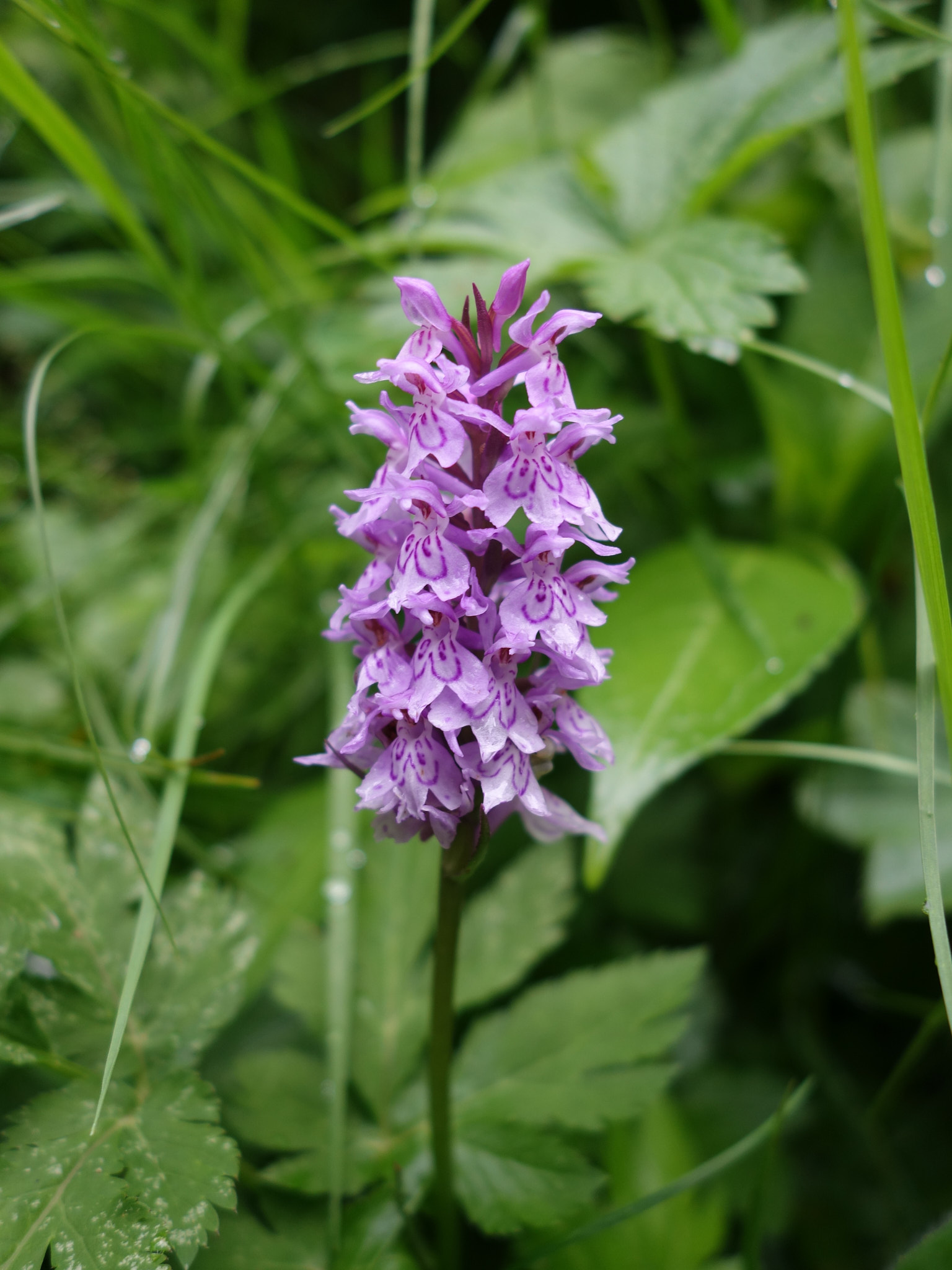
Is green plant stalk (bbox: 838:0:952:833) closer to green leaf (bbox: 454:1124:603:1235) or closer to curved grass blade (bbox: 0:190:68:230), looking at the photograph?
green leaf (bbox: 454:1124:603:1235)

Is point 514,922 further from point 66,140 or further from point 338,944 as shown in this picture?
point 66,140

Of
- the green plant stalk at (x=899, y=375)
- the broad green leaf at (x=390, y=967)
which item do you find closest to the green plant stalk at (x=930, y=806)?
the green plant stalk at (x=899, y=375)

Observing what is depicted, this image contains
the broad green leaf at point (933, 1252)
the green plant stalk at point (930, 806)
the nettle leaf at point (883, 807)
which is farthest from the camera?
the nettle leaf at point (883, 807)

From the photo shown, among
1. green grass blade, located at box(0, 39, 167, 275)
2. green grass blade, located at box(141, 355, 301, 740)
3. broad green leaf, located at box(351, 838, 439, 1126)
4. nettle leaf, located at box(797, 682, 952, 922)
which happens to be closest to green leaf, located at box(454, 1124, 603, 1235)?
broad green leaf, located at box(351, 838, 439, 1126)

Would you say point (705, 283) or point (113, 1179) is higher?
point (705, 283)

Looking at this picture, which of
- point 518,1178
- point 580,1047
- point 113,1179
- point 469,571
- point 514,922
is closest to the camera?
point 469,571

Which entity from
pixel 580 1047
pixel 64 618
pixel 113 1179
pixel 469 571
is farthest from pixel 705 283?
pixel 113 1179

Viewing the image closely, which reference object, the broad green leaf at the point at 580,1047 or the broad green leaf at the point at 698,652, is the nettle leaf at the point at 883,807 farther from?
the broad green leaf at the point at 580,1047
